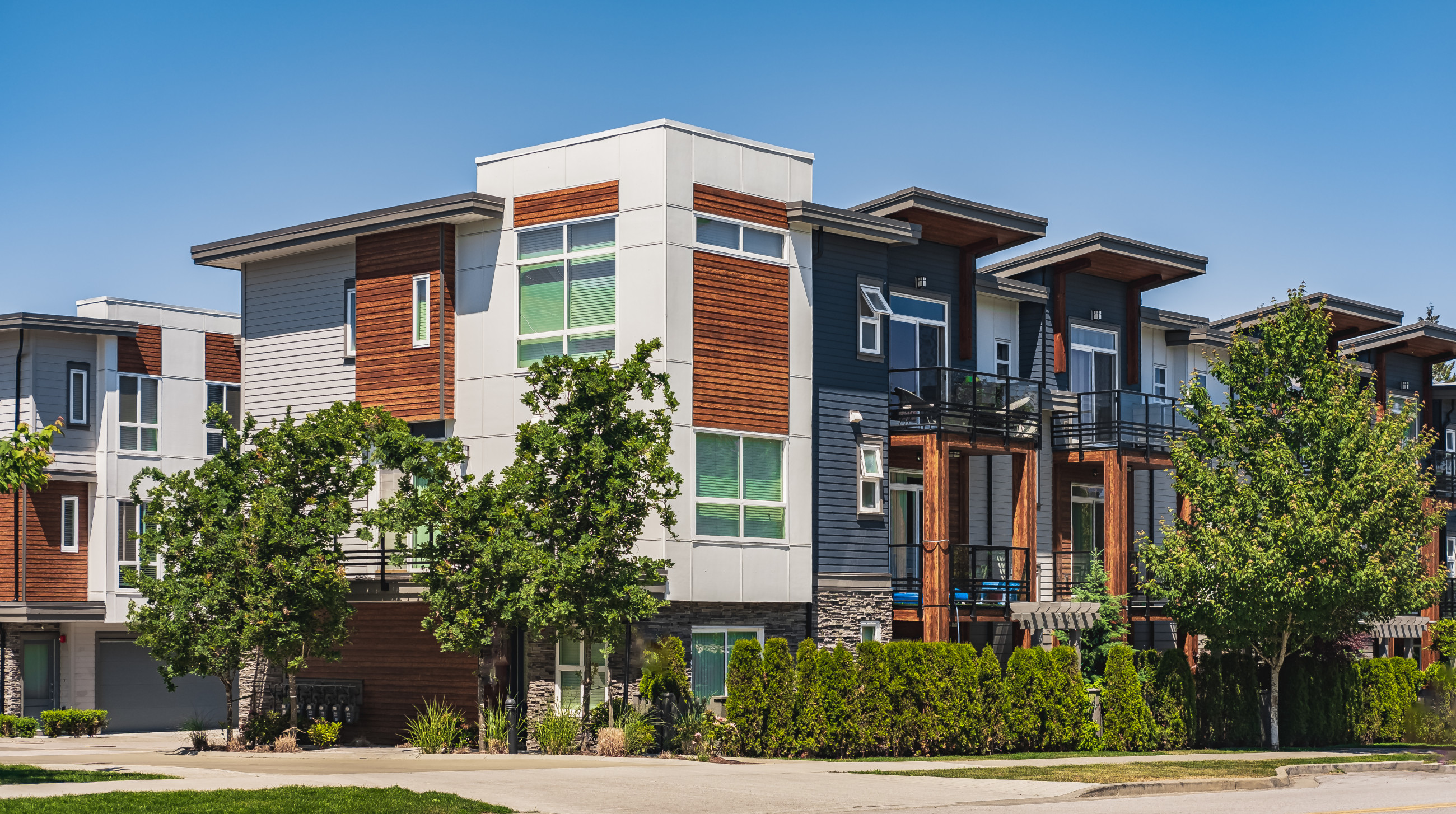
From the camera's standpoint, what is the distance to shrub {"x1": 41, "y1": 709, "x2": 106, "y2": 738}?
36.8 meters

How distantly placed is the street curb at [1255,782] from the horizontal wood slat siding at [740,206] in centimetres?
1253

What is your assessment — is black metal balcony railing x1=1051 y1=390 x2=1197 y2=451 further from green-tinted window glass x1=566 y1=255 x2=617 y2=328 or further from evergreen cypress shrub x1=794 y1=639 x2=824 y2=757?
green-tinted window glass x1=566 y1=255 x2=617 y2=328

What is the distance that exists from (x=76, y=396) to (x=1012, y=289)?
22896mm

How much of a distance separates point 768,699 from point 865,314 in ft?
28.5

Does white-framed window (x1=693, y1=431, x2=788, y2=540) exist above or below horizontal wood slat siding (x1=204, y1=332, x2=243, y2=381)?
below

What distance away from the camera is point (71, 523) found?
4006 cm

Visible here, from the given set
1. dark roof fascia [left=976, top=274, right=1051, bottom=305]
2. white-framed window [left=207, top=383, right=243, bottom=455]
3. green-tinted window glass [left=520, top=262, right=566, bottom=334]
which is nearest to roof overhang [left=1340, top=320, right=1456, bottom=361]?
dark roof fascia [left=976, top=274, right=1051, bottom=305]

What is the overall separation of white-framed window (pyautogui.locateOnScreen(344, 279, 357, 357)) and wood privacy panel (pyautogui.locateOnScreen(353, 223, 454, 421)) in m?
0.25

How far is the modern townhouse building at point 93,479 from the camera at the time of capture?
1543 inches

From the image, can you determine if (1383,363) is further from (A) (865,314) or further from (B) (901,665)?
(B) (901,665)

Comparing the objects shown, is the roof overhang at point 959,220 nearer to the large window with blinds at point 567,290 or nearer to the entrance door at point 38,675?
the large window with blinds at point 567,290

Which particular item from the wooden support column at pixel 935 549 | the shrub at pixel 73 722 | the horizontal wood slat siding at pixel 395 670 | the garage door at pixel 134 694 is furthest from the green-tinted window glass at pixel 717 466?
the garage door at pixel 134 694

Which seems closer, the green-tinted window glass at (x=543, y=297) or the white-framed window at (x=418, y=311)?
the green-tinted window glass at (x=543, y=297)

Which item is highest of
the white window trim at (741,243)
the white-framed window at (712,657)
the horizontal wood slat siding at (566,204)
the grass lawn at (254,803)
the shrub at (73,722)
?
the horizontal wood slat siding at (566,204)
